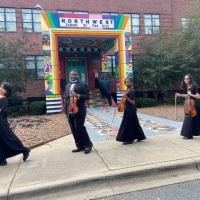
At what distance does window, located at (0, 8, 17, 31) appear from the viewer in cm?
1630

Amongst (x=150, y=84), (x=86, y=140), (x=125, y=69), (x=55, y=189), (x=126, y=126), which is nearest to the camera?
(x=55, y=189)

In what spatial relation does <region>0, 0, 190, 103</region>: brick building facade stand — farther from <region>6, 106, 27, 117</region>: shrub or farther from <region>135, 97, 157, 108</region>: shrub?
<region>135, 97, 157, 108</region>: shrub

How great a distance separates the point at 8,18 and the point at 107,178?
55.8ft

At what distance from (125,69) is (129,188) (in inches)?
424

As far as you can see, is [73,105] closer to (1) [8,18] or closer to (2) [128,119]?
(2) [128,119]

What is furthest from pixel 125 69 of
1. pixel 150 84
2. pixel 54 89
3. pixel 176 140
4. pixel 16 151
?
pixel 16 151

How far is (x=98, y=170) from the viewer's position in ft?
12.1

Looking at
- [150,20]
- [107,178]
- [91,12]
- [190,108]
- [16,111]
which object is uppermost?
[91,12]

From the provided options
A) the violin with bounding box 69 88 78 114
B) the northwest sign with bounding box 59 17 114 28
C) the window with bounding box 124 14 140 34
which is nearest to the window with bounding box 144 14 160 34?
the window with bounding box 124 14 140 34

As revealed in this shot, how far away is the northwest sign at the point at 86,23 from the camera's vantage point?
12328 millimetres

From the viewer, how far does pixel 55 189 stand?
10.6ft

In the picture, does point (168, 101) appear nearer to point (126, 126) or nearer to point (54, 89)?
point (54, 89)

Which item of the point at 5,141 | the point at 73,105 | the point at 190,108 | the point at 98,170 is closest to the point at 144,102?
the point at 190,108

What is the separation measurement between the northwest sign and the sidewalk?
9.43 metres
